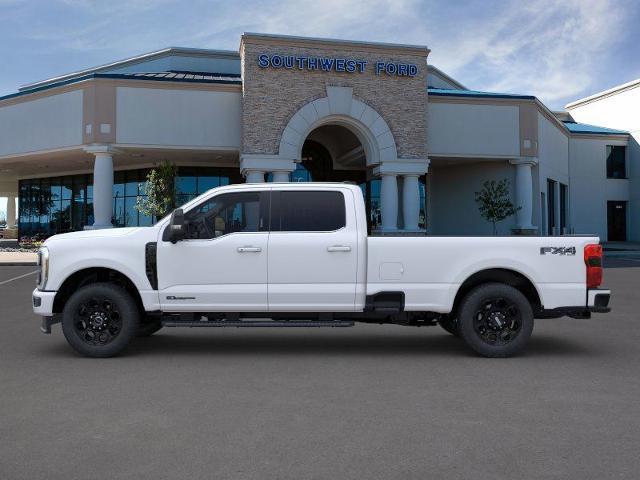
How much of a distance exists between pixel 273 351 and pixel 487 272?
2.89m

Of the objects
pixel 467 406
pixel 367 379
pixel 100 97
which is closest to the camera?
pixel 467 406

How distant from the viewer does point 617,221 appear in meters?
48.6

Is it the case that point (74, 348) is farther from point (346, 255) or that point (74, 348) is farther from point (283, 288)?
point (346, 255)

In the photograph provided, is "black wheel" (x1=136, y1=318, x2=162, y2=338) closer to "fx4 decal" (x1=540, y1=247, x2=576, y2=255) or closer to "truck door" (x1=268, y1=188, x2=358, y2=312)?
"truck door" (x1=268, y1=188, x2=358, y2=312)

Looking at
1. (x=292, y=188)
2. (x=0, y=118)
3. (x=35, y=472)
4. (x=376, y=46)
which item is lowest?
(x=35, y=472)

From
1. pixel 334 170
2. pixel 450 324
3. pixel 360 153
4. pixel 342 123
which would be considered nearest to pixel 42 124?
pixel 342 123

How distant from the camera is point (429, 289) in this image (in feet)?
25.6

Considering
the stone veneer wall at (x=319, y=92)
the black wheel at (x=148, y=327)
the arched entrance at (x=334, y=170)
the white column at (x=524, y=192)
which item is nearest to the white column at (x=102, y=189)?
the stone veneer wall at (x=319, y=92)

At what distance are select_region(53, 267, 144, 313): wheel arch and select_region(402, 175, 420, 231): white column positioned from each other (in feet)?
80.0

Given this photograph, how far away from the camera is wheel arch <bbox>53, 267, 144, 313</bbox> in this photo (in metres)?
8.03

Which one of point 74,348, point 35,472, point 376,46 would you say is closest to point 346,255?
point 74,348

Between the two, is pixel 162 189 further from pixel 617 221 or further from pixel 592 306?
pixel 617 221

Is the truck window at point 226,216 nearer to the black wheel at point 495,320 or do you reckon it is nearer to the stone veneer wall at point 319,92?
the black wheel at point 495,320

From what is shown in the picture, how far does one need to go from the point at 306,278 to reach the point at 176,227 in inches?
65.8
